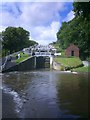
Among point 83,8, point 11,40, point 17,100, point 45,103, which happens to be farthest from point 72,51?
point 45,103

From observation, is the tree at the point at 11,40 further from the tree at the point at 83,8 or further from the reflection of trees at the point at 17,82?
the tree at the point at 83,8

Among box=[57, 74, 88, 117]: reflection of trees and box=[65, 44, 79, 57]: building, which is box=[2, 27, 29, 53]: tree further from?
box=[57, 74, 88, 117]: reflection of trees

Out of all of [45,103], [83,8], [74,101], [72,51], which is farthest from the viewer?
[72,51]

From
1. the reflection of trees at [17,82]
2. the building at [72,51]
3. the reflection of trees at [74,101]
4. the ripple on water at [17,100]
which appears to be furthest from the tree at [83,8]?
the building at [72,51]

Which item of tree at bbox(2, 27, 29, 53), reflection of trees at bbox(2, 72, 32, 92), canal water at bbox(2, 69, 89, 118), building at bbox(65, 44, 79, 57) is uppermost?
tree at bbox(2, 27, 29, 53)

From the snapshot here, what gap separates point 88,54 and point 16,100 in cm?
4046

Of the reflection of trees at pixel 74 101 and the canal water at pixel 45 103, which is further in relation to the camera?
the reflection of trees at pixel 74 101

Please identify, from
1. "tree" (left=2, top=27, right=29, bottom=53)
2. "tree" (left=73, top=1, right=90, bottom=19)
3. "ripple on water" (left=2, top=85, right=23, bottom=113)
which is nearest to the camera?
"ripple on water" (left=2, top=85, right=23, bottom=113)

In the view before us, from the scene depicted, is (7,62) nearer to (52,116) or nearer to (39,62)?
(39,62)

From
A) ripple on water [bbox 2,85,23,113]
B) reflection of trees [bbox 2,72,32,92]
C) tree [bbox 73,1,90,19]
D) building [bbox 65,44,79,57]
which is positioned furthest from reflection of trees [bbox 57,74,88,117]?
building [bbox 65,44,79,57]

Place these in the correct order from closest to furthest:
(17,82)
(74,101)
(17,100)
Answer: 1. (74,101)
2. (17,100)
3. (17,82)

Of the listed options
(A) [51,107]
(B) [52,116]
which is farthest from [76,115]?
(A) [51,107]

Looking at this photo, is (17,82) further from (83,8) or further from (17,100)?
(83,8)

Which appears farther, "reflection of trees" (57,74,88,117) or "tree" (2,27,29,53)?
"tree" (2,27,29,53)
